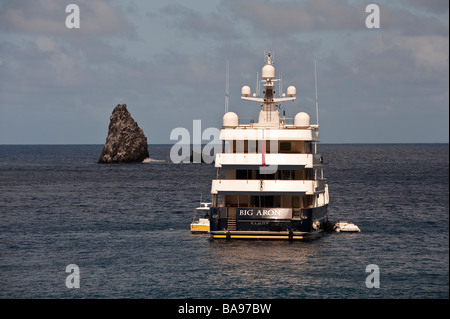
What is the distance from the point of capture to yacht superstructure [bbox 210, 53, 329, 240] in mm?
48156

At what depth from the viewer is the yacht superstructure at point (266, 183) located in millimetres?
48156

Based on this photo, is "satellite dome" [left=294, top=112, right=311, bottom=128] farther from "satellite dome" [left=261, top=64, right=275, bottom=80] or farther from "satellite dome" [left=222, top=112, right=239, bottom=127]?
"satellite dome" [left=222, top=112, right=239, bottom=127]

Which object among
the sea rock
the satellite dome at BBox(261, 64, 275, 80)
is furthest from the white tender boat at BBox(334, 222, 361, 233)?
the sea rock

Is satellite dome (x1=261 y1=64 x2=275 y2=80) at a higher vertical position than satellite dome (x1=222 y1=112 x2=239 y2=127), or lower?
higher

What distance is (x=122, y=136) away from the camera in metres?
195

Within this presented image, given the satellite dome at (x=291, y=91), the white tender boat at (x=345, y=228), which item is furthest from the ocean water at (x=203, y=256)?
the satellite dome at (x=291, y=91)

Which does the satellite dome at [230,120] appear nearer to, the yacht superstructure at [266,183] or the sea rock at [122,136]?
the yacht superstructure at [266,183]

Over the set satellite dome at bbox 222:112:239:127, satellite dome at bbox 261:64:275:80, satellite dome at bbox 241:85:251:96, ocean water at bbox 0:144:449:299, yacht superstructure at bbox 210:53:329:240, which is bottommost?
ocean water at bbox 0:144:449:299

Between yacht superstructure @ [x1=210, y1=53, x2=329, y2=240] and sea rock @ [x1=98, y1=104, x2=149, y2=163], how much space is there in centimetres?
14268

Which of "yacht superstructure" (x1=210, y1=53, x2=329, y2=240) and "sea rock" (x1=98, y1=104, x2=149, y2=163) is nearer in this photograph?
"yacht superstructure" (x1=210, y1=53, x2=329, y2=240)

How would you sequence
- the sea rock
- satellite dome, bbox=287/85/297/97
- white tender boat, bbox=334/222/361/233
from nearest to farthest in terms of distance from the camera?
white tender boat, bbox=334/222/361/233 < satellite dome, bbox=287/85/297/97 < the sea rock
